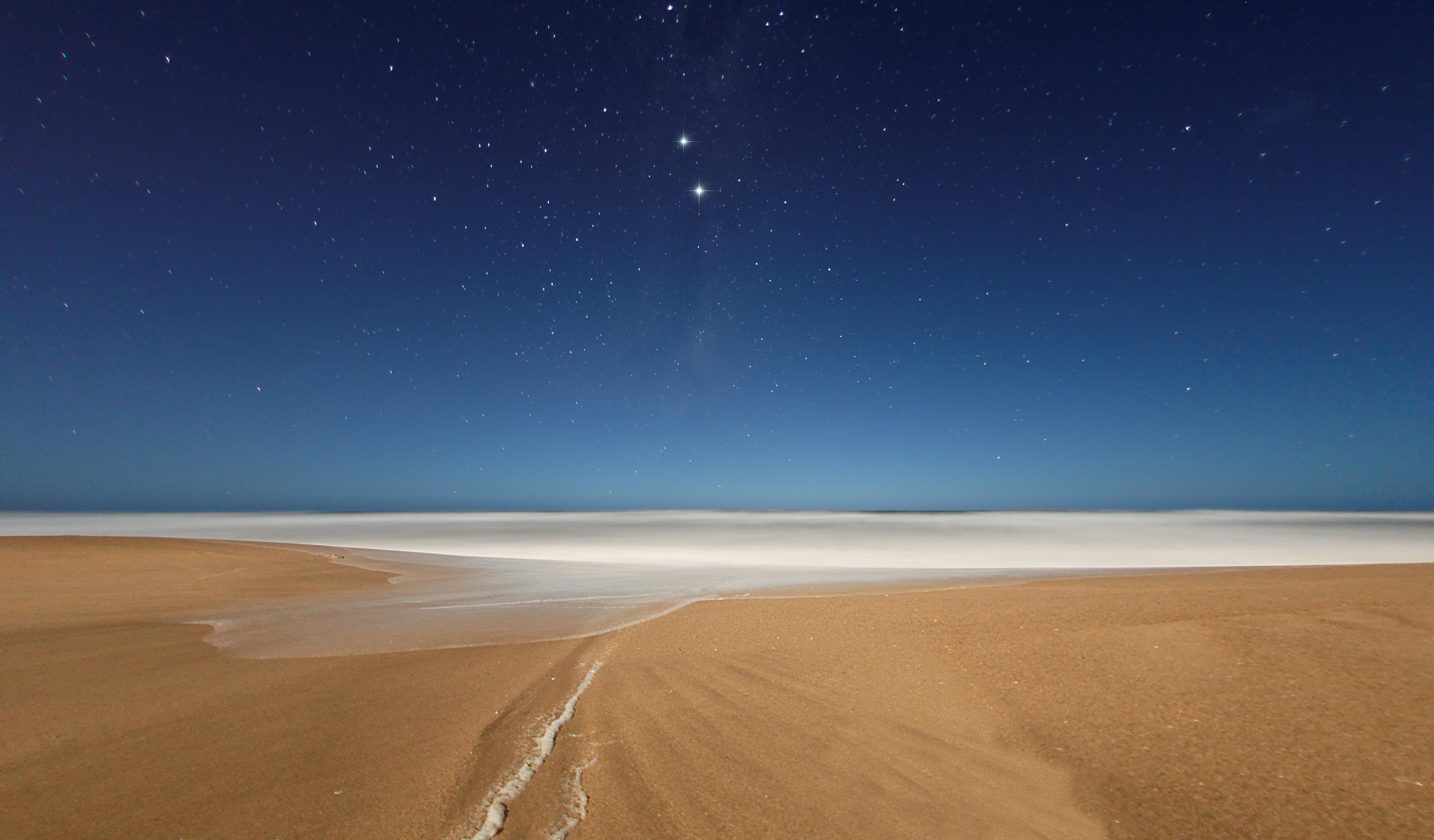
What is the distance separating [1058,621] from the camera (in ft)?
21.6

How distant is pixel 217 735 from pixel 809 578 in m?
10.1

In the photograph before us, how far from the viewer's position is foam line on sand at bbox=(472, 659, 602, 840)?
2736mm

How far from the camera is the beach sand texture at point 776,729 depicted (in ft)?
9.45

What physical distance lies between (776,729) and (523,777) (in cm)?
173

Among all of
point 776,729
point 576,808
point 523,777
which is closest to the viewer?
point 576,808

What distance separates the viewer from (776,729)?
3.97 metres

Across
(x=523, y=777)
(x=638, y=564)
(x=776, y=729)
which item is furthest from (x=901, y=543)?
(x=523, y=777)

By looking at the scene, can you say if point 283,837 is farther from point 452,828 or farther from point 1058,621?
point 1058,621

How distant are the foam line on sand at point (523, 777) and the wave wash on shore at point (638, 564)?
9.04 feet

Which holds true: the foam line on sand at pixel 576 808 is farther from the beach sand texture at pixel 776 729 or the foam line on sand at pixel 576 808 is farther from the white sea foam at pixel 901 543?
the white sea foam at pixel 901 543

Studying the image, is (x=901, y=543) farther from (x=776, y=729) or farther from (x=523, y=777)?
(x=523, y=777)

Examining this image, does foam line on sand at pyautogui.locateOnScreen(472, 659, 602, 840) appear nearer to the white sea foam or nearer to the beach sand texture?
the beach sand texture

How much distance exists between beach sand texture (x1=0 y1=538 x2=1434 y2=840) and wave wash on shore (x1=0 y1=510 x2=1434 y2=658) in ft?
3.46

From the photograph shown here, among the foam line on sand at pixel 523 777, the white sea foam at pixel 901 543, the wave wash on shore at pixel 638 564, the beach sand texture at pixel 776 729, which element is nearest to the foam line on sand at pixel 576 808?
the beach sand texture at pixel 776 729
